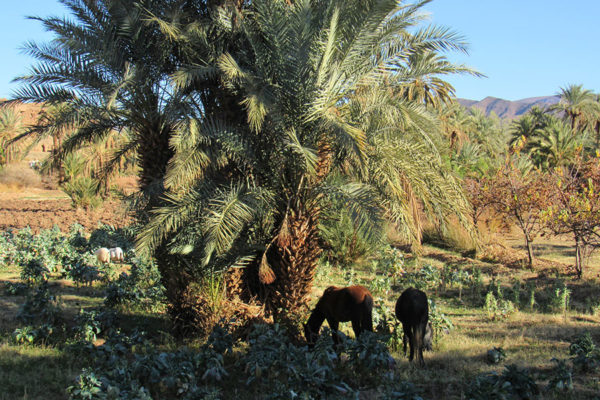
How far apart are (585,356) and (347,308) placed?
2953 mm

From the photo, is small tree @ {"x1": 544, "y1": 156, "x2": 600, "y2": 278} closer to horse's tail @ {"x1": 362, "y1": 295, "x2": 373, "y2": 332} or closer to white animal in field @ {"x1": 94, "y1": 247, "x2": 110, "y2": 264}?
horse's tail @ {"x1": 362, "y1": 295, "x2": 373, "y2": 332}

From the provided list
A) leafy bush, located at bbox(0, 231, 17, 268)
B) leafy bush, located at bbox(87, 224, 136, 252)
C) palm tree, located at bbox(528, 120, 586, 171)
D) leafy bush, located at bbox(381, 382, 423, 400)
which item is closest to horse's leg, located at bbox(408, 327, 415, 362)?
leafy bush, located at bbox(381, 382, 423, 400)

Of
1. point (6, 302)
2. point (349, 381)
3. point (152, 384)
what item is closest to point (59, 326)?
point (6, 302)

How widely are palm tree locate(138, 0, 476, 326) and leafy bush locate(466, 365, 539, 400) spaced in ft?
8.09

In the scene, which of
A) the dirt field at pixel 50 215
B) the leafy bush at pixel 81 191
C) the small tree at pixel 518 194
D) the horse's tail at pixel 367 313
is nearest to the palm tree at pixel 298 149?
the horse's tail at pixel 367 313

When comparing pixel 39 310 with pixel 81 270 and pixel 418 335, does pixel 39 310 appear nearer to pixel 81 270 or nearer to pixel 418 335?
pixel 81 270

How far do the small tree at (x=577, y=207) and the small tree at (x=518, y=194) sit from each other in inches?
15.8

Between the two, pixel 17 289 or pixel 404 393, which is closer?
pixel 404 393

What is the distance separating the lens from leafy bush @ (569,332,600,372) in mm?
6027

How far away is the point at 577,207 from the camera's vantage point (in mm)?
11938

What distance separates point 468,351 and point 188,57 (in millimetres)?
6298

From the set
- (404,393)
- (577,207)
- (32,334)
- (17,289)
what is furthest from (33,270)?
(577,207)

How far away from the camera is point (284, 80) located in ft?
24.0

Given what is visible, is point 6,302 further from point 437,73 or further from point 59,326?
point 437,73
